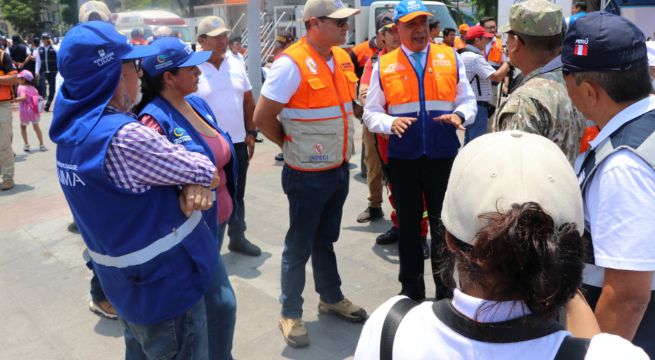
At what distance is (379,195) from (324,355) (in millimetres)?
2534

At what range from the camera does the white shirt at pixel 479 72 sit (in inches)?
261

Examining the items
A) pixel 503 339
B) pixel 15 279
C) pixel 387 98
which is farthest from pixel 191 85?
pixel 15 279

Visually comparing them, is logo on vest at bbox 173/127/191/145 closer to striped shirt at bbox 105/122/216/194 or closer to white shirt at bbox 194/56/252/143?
striped shirt at bbox 105/122/216/194

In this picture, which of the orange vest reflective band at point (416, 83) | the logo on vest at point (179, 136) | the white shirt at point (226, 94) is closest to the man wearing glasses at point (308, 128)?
the orange vest reflective band at point (416, 83)

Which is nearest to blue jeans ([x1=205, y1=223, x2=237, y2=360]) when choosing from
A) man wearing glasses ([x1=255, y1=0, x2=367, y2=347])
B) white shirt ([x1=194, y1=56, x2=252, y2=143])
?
man wearing glasses ([x1=255, y1=0, x2=367, y2=347])

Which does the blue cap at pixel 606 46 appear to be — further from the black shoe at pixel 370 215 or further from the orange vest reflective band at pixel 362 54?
the orange vest reflective band at pixel 362 54

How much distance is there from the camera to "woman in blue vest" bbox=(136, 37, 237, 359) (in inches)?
103

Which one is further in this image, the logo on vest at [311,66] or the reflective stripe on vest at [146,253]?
the logo on vest at [311,66]

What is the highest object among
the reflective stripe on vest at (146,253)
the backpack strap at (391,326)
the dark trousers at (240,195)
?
the backpack strap at (391,326)

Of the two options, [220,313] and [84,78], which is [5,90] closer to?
[220,313]

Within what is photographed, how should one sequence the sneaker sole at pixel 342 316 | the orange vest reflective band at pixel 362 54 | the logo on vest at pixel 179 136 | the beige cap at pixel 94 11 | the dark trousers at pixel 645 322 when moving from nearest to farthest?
the dark trousers at pixel 645 322, the logo on vest at pixel 179 136, the sneaker sole at pixel 342 316, the beige cap at pixel 94 11, the orange vest reflective band at pixel 362 54

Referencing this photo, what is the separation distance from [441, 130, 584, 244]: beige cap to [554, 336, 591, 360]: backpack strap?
0.69 feet

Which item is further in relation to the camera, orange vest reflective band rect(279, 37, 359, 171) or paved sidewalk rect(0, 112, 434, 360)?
paved sidewalk rect(0, 112, 434, 360)

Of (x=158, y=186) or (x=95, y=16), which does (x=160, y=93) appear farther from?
(x=95, y=16)
